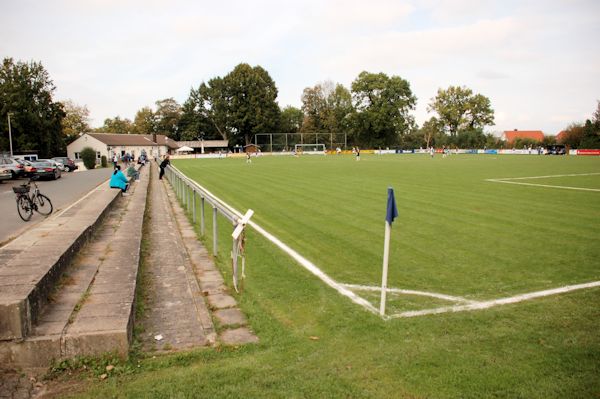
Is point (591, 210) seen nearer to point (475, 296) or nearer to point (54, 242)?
point (475, 296)

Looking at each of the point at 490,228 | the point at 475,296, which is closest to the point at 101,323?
the point at 475,296

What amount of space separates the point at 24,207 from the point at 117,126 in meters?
119

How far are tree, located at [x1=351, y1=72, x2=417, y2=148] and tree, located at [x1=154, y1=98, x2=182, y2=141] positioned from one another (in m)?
44.9

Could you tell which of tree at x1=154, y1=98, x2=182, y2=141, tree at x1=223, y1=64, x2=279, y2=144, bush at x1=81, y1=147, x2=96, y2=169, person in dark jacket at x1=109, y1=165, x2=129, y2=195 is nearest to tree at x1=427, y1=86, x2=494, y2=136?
Result: tree at x1=223, y1=64, x2=279, y2=144

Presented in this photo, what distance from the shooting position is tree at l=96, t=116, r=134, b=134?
120m

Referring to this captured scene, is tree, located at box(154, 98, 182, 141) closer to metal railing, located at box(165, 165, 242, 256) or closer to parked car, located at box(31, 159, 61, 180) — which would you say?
parked car, located at box(31, 159, 61, 180)

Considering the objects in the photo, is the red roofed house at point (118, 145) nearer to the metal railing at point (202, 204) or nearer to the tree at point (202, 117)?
the tree at point (202, 117)

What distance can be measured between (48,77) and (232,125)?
3691 cm

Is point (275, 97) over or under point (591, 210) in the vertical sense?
over

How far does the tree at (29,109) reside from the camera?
60875 mm

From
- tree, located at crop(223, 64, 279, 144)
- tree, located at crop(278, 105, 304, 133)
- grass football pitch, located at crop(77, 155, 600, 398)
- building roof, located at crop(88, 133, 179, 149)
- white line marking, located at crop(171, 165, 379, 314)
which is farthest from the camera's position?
tree, located at crop(278, 105, 304, 133)

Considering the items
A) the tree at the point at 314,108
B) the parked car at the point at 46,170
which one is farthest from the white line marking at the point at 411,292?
the tree at the point at 314,108

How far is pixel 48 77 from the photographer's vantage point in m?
68.1

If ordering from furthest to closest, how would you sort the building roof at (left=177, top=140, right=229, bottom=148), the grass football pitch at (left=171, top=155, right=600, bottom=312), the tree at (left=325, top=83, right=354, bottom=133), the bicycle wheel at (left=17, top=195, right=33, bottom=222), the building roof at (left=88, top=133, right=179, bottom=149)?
1. the tree at (left=325, top=83, right=354, bottom=133)
2. the building roof at (left=177, top=140, right=229, bottom=148)
3. the building roof at (left=88, top=133, right=179, bottom=149)
4. the bicycle wheel at (left=17, top=195, right=33, bottom=222)
5. the grass football pitch at (left=171, top=155, right=600, bottom=312)
